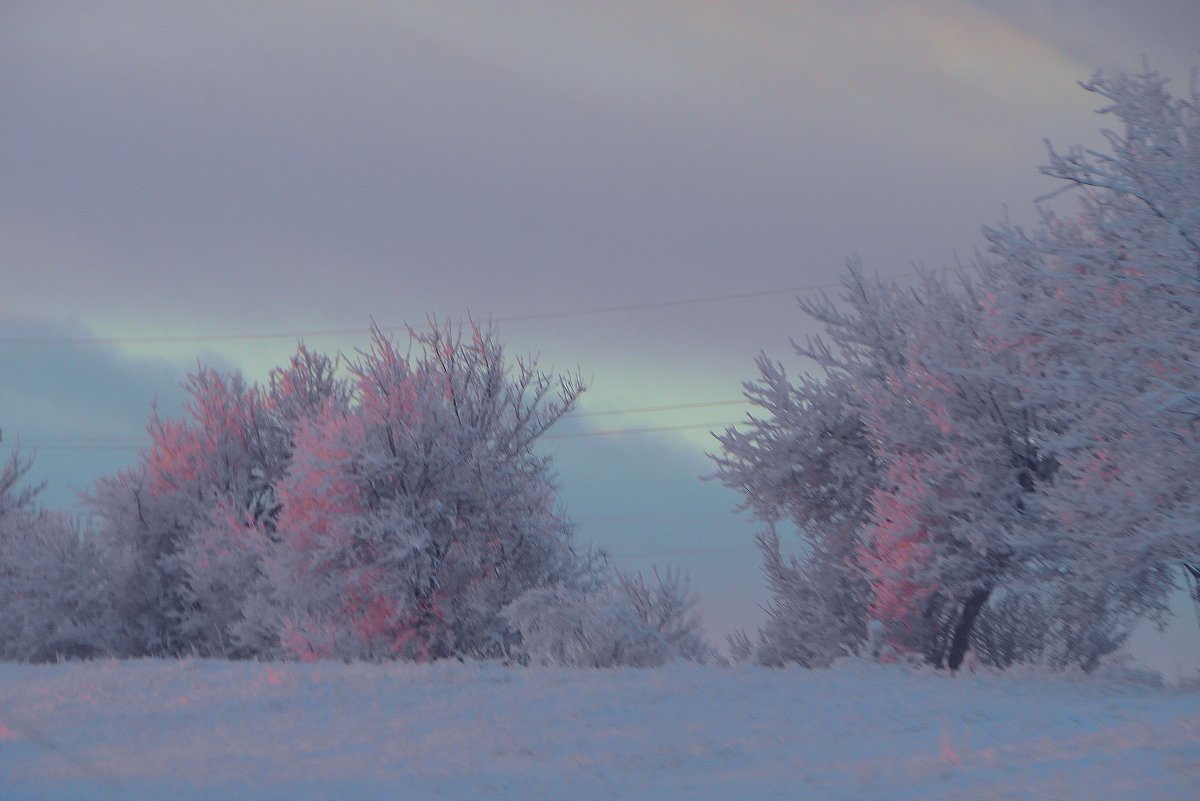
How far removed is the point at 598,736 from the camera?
7875mm

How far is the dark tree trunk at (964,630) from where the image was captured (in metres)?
17.5

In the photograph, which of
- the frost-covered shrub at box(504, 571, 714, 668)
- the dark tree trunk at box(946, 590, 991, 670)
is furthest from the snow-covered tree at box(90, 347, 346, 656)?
the dark tree trunk at box(946, 590, 991, 670)

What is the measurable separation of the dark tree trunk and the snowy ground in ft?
20.5

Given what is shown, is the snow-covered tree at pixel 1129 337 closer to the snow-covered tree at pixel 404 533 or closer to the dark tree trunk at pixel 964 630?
the dark tree trunk at pixel 964 630

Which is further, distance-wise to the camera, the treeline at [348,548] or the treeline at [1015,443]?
the treeline at [348,548]

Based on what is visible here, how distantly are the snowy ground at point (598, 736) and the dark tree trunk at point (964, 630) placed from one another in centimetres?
625

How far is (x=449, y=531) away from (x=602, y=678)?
37.9 feet

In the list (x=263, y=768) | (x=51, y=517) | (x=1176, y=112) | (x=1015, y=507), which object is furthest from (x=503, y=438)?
(x=263, y=768)

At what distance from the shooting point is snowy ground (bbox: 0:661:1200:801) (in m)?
6.32

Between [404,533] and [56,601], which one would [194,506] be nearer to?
[56,601]

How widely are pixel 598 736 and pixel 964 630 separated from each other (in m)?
11.6

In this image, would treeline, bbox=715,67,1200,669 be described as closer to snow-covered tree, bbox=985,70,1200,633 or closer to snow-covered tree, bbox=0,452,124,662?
snow-covered tree, bbox=985,70,1200,633

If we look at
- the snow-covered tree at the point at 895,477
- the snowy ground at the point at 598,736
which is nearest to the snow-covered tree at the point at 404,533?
the snow-covered tree at the point at 895,477

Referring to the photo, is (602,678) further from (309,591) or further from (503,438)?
(503,438)
